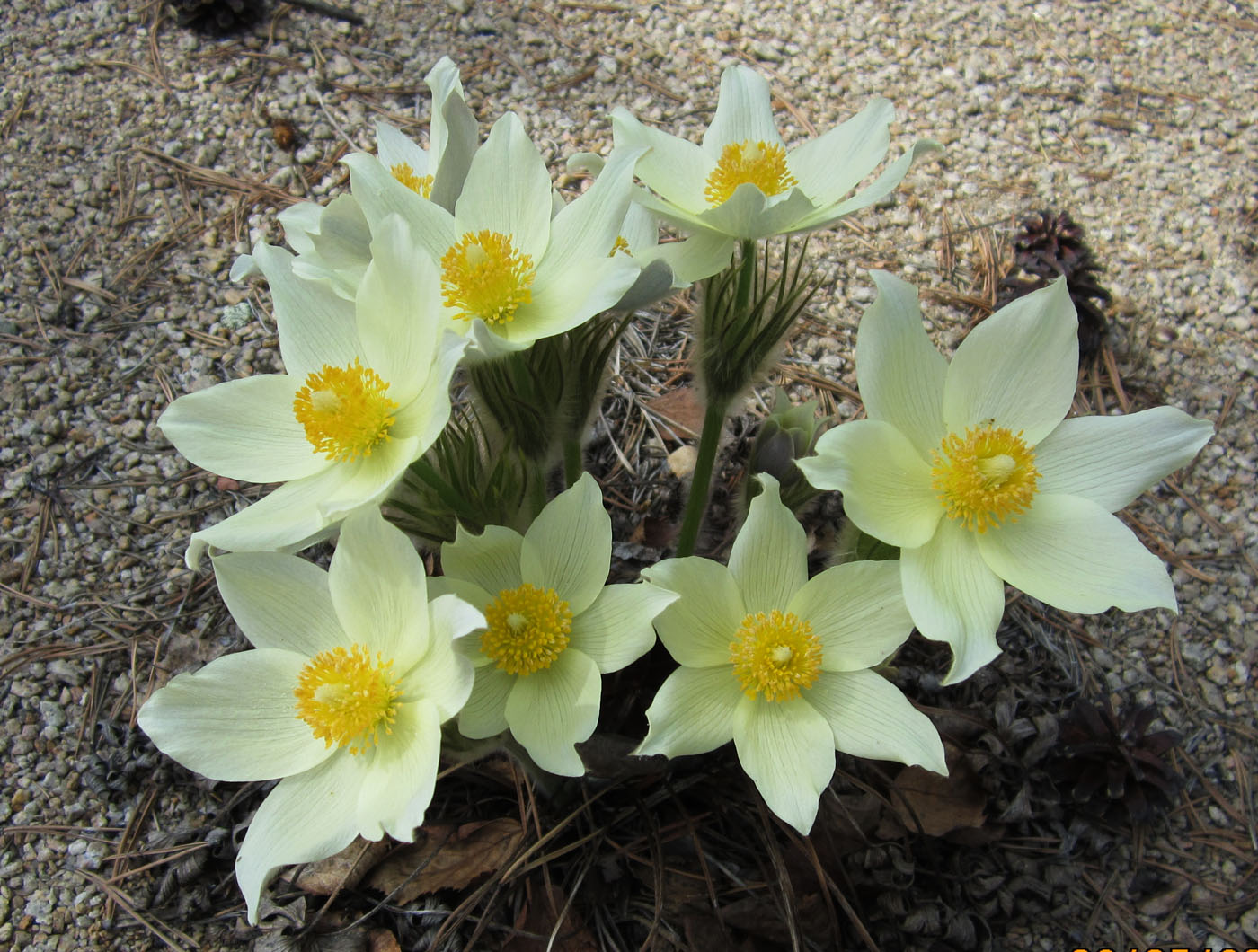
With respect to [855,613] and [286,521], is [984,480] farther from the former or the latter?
[286,521]

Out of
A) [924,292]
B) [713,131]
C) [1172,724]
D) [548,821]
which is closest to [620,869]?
[548,821]

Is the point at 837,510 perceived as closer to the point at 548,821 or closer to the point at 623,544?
the point at 623,544

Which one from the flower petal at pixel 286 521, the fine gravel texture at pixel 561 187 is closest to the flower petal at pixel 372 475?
the flower petal at pixel 286 521

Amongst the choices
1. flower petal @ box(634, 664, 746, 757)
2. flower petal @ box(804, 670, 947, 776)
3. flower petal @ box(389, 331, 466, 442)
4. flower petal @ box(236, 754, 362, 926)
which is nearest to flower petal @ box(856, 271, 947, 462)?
flower petal @ box(804, 670, 947, 776)

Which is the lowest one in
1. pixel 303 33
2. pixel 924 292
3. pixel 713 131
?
pixel 924 292

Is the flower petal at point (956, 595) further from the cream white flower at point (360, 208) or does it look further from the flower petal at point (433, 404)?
the cream white flower at point (360, 208)

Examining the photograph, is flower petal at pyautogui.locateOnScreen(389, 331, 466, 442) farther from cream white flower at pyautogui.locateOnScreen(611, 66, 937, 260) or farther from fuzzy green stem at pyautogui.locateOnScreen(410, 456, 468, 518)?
cream white flower at pyautogui.locateOnScreen(611, 66, 937, 260)
